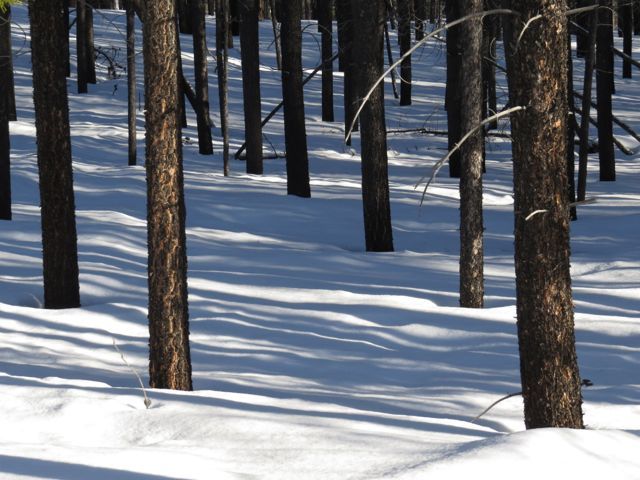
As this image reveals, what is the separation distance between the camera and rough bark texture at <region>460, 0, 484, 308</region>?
11008mm

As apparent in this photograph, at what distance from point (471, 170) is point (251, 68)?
11.6 m

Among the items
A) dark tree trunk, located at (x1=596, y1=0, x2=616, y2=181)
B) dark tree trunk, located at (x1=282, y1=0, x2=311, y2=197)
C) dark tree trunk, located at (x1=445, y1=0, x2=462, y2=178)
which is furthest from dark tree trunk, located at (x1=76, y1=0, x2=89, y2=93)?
dark tree trunk, located at (x1=596, y1=0, x2=616, y2=181)

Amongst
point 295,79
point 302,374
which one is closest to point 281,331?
point 302,374

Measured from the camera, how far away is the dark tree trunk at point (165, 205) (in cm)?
703

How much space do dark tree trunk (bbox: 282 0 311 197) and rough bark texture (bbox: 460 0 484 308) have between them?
8.22 metres

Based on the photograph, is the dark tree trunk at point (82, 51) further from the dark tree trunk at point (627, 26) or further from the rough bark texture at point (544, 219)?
the rough bark texture at point (544, 219)

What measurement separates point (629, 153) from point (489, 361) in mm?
21821

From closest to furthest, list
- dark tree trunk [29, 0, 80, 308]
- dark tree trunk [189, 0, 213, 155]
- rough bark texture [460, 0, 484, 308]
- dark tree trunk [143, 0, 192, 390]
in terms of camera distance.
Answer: dark tree trunk [143, 0, 192, 390] → dark tree trunk [29, 0, 80, 308] → rough bark texture [460, 0, 484, 308] → dark tree trunk [189, 0, 213, 155]

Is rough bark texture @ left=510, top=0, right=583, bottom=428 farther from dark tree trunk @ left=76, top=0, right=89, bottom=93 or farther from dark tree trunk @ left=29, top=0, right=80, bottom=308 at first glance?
dark tree trunk @ left=76, top=0, right=89, bottom=93

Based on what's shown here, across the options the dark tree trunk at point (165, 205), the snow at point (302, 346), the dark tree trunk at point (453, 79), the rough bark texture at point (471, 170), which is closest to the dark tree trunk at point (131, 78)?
the snow at point (302, 346)

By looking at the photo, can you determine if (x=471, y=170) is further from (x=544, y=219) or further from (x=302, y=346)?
(x=544, y=219)

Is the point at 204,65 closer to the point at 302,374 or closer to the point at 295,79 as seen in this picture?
the point at 295,79

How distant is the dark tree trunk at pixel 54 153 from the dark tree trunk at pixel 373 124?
17.0 ft

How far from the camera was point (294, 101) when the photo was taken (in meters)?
19.3
